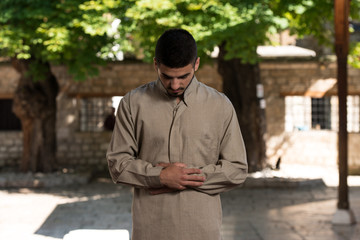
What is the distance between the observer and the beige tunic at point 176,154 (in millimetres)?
2504

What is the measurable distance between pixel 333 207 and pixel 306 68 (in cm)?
871

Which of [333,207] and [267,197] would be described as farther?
[267,197]

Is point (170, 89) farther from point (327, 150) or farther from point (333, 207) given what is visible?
point (327, 150)

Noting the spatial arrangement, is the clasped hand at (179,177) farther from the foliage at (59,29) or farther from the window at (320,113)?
the window at (320,113)

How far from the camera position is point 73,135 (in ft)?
60.3

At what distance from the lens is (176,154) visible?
251 centimetres

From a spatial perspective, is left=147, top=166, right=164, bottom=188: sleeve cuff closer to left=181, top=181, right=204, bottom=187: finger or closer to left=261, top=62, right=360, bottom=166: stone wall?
left=181, top=181, right=204, bottom=187: finger

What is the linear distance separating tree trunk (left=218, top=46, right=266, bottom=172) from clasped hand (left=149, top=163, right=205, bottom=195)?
12.0 m

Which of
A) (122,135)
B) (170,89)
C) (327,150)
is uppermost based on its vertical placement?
(170,89)

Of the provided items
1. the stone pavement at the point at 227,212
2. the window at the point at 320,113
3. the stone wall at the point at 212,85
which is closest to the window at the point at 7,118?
the stone wall at the point at 212,85

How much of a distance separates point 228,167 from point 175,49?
0.57 meters

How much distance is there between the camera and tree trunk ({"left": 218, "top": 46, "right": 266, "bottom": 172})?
47.3 feet

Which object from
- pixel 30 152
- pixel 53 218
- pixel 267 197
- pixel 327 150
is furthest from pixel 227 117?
pixel 327 150

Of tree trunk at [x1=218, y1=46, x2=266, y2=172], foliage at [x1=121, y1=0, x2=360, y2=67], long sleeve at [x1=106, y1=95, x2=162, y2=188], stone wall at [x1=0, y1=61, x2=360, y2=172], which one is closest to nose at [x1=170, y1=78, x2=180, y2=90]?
long sleeve at [x1=106, y1=95, x2=162, y2=188]
